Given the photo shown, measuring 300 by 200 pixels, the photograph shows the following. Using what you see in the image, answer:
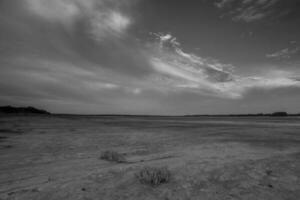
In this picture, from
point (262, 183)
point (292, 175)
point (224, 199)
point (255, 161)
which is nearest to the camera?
point (224, 199)

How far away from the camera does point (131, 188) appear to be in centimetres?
347

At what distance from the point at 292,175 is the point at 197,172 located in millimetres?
2635

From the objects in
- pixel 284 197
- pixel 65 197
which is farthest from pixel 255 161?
pixel 65 197

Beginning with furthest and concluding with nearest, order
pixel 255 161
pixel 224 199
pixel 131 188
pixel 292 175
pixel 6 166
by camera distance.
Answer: pixel 255 161
pixel 6 166
pixel 292 175
pixel 131 188
pixel 224 199

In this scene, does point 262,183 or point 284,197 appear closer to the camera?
point 284,197

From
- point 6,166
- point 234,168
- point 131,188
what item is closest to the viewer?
point 131,188

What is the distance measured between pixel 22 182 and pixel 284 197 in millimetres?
6148

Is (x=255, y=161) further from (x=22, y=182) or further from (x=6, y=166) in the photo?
(x=6, y=166)

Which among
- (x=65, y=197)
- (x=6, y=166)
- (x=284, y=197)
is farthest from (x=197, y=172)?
(x=6, y=166)

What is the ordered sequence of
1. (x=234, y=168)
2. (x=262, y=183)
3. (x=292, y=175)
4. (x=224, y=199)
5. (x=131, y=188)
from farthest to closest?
(x=234, y=168)
(x=292, y=175)
(x=262, y=183)
(x=131, y=188)
(x=224, y=199)

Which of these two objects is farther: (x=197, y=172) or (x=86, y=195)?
(x=197, y=172)

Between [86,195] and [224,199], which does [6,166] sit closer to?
[86,195]

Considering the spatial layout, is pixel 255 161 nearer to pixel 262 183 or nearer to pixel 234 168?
pixel 234 168

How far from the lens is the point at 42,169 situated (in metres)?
4.97
